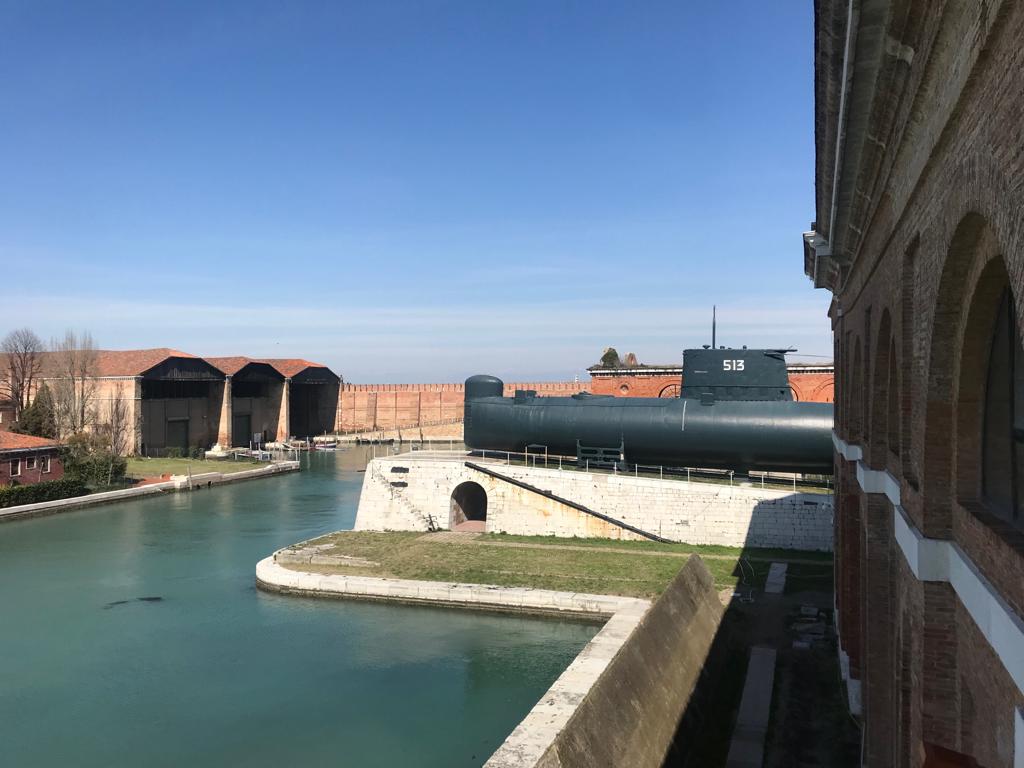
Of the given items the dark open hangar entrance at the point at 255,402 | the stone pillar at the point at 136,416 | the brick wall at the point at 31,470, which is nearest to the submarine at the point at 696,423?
the brick wall at the point at 31,470

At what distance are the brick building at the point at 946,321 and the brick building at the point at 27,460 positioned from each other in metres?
33.3

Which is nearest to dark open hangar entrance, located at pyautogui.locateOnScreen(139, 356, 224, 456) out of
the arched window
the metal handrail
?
the metal handrail

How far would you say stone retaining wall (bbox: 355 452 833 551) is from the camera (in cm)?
2047

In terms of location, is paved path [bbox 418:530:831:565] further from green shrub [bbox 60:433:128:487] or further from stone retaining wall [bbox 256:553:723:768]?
green shrub [bbox 60:433:128:487]

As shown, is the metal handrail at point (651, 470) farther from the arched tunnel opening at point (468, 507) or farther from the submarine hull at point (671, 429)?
the arched tunnel opening at point (468, 507)

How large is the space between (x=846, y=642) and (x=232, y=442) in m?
44.3

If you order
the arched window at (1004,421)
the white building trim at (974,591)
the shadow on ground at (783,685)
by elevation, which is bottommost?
the shadow on ground at (783,685)

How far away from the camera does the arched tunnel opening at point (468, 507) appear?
25266 millimetres

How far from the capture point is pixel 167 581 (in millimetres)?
20141

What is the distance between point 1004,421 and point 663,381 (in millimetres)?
32962

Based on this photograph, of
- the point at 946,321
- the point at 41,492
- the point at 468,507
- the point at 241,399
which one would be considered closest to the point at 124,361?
the point at 241,399

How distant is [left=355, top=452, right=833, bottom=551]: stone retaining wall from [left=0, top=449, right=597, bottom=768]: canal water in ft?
15.5

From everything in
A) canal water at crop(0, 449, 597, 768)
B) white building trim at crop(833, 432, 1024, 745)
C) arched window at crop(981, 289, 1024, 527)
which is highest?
arched window at crop(981, 289, 1024, 527)

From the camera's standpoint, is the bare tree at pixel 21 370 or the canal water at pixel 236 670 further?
the bare tree at pixel 21 370
